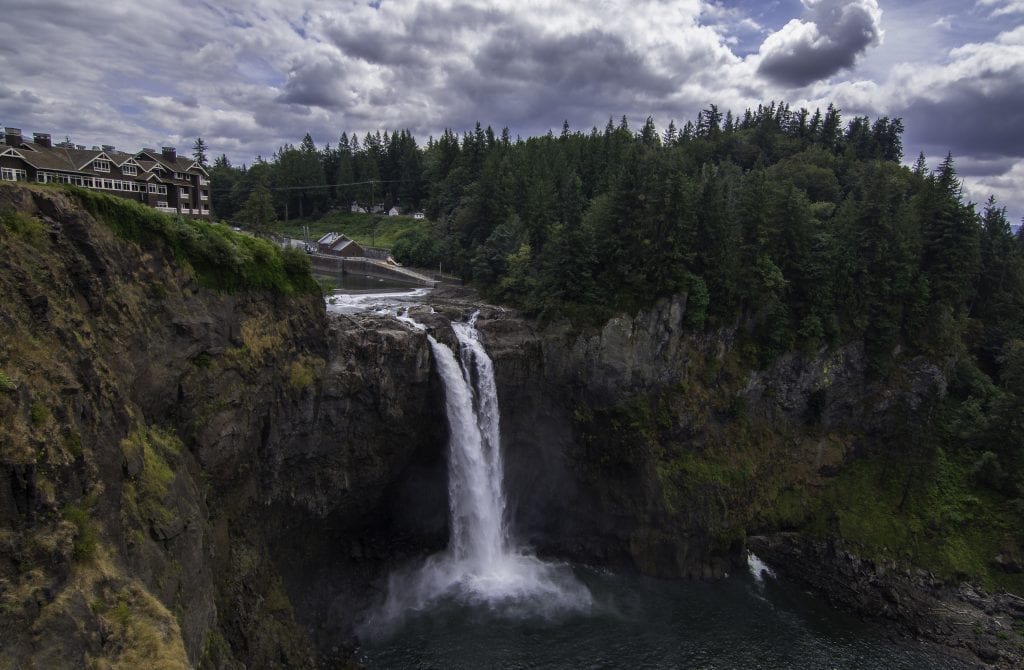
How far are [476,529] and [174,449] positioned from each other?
2070cm

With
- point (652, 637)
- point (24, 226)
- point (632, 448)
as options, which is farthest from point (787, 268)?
point (24, 226)

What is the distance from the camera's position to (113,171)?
3541 centimetres

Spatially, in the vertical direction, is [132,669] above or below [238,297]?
below

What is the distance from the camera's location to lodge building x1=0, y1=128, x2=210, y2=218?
29.8 metres

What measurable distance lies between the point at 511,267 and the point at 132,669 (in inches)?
1492

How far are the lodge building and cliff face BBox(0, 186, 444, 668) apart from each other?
32.6 feet

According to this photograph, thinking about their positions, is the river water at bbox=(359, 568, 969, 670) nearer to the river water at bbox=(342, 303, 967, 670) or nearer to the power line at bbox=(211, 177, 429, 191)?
the river water at bbox=(342, 303, 967, 670)

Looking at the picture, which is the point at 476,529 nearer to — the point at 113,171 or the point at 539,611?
the point at 539,611

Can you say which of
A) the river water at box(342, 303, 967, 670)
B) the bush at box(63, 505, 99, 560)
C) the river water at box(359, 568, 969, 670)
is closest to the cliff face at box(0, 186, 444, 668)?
the bush at box(63, 505, 99, 560)

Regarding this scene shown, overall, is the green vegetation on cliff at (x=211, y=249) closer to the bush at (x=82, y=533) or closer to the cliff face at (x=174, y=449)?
the cliff face at (x=174, y=449)

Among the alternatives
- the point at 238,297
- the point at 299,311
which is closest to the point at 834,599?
the point at 299,311

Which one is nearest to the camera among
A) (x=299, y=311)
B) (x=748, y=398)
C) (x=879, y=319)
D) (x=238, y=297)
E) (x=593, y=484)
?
(x=238, y=297)

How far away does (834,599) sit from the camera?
38375mm

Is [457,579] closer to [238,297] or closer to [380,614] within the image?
[380,614]
